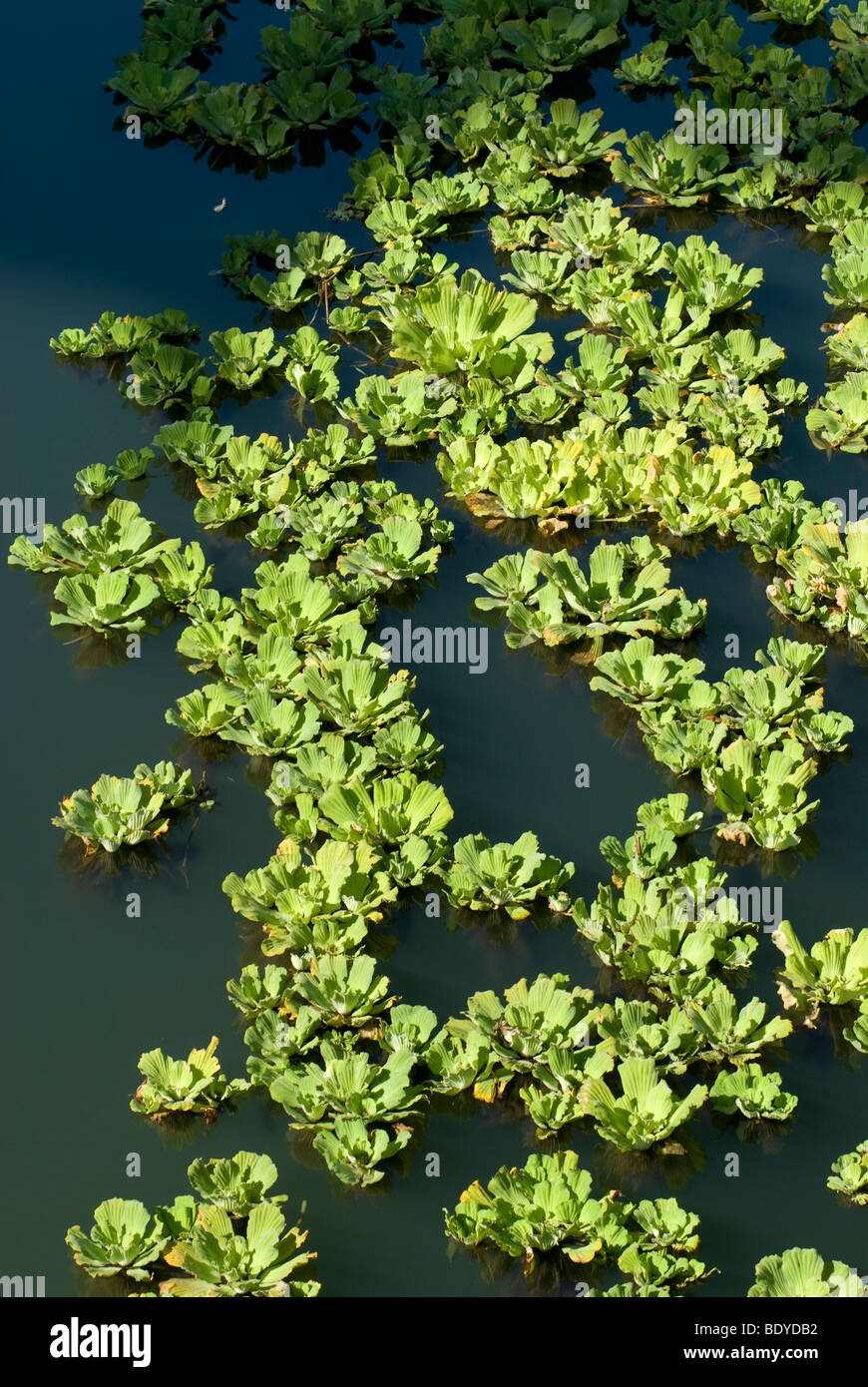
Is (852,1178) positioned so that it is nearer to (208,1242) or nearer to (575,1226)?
(575,1226)

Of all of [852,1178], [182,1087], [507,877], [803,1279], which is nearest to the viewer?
[803,1279]

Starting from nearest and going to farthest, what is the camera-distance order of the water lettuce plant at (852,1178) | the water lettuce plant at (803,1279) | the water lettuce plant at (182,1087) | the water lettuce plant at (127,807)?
the water lettuce plant at (803,1279) → the water lettuce plant at (852,1178) → the water lettuce plant at (182,1087) → the water lettuce plant at (127,807)

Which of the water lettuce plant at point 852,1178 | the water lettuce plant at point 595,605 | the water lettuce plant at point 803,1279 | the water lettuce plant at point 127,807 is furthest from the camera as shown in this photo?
the water lettuce plant at point 595,605

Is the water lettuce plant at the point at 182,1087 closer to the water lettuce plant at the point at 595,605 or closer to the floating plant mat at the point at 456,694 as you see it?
the floating plant mat at the point at 456,694

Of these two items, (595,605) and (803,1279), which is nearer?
(803,1279)

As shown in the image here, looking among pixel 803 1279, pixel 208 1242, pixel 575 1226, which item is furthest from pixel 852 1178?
pixel 208 1242

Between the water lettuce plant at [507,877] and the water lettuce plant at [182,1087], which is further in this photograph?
the water lettuce plant at [507,877]

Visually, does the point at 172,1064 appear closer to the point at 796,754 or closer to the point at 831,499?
the point at 796,754

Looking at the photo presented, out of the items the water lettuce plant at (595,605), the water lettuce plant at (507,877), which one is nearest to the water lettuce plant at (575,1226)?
the water lettuce plant at (507,877)
